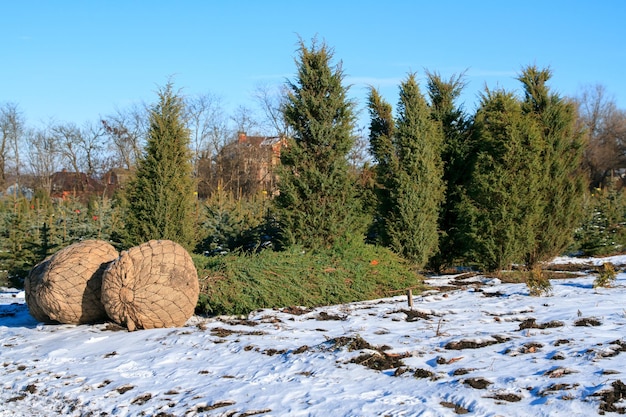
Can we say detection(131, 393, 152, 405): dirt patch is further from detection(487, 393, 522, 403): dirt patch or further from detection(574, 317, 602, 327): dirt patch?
detection(574, 317, 602, 327): dirt patch

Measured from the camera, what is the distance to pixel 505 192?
11.4m

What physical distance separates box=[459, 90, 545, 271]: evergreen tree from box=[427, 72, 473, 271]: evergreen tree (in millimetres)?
653

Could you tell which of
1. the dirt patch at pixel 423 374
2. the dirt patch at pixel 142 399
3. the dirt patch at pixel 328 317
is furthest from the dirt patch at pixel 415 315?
the dirt patch at pixel 142 399

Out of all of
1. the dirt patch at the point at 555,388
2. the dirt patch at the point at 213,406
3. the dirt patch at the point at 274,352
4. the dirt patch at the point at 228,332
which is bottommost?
the dirt patch at the point at 213,406

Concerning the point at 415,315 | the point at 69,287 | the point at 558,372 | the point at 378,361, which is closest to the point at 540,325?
the point at 415,315

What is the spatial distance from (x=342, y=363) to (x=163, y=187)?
272 inches

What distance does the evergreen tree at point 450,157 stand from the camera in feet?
41.7

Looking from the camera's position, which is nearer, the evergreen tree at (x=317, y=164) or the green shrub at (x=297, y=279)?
the green shrub at (x=297, y=279)

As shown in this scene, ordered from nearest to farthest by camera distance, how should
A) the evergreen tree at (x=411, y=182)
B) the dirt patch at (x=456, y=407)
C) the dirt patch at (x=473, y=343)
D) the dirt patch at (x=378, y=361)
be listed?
1. the dirt patch at (x=456, y=407)
2. the dirt patch at (x=378, y=361)
3. the dirt patch at (x=473, y=343)
4. the evergreen tree at (x=411, y=182)

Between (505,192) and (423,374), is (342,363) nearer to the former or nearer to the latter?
(423,374)

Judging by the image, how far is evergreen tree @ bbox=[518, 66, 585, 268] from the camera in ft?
41.2

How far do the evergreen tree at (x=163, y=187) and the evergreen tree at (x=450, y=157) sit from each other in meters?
5.40

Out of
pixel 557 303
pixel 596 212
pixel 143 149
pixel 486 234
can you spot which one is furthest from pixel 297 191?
pixel 596 212

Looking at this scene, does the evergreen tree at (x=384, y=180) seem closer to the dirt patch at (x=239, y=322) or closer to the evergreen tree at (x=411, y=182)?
the evergreen tree at (x=411, y=182)
